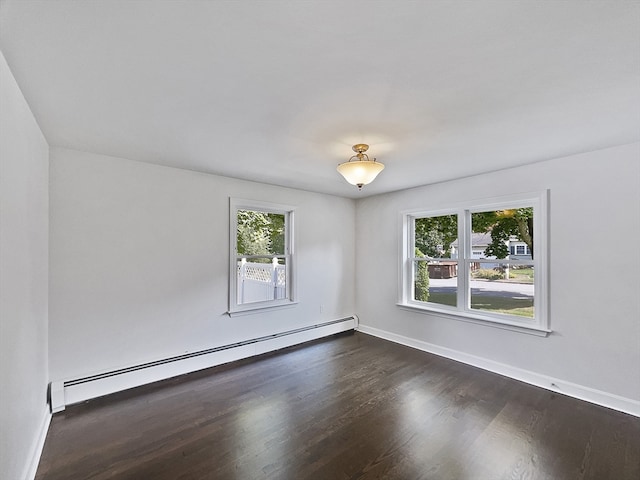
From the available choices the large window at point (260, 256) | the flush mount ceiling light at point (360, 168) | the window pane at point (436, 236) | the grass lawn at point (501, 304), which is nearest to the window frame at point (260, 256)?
the large window at point (260, 256)

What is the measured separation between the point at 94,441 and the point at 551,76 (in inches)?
154

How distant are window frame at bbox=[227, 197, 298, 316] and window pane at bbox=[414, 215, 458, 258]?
1.96 m

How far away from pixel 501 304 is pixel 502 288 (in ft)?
0.66

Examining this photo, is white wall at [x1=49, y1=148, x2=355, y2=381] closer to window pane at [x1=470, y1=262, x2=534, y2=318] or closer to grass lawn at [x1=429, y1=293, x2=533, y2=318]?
grass lawn at [x1=429, y1=293, x2=533, y2=318]

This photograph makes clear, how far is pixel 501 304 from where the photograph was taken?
3670 mm

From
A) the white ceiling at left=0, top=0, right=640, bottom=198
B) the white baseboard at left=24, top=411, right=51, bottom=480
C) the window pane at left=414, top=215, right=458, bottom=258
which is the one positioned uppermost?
the white ceiling at left=0, top=0, right=640, bottom=198

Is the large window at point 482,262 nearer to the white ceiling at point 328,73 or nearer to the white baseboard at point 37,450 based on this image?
the white ceiling at point 328,73

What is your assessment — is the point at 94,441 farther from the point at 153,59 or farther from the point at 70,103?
the point at 153,59

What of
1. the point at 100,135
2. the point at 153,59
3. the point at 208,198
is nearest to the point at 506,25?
the point at 153,59

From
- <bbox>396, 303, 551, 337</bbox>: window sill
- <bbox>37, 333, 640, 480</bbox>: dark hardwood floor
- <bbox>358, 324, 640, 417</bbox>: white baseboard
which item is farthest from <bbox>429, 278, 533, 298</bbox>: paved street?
<bbox>37, 333, 640, 480</bbox>: dark hardwood floor

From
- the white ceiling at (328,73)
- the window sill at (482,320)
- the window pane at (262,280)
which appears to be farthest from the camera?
the window pane at (262,280)

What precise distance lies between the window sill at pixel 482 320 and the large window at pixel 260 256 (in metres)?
1.90

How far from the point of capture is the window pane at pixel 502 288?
346 centimetres

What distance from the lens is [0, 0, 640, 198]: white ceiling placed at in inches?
47.7
